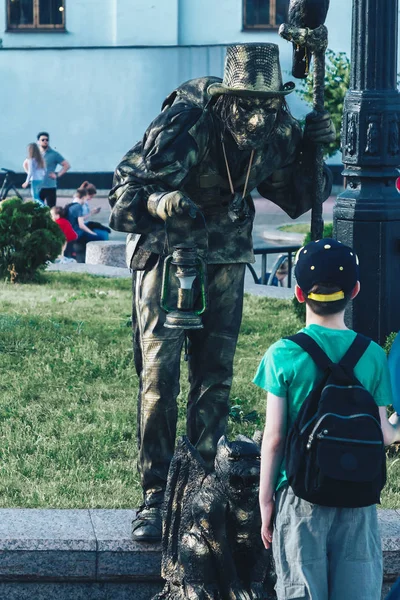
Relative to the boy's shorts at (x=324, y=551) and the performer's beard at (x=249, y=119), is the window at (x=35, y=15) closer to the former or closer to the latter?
the performer's beard at (x=249, y=119)

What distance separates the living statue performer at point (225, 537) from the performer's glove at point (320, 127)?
1.20 metres

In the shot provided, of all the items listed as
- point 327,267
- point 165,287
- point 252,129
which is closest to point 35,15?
point 252,129

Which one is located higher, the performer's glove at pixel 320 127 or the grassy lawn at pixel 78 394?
A: the performer's glove at pixel 320 127

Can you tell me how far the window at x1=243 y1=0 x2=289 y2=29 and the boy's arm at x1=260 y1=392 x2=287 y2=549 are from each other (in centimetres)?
2532

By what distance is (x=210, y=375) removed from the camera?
16.4 ft

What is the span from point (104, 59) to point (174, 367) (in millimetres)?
23850

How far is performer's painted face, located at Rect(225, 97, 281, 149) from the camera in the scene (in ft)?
15.1

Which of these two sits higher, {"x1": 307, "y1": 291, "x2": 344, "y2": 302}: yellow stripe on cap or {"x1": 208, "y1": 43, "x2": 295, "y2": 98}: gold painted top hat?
{"x1": 208, "y1": 43, "x2": 295, "y2": 98}: gold painted top hat

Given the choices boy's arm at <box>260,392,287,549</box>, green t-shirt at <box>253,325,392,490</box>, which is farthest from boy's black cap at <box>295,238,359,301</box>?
boy's arm at <box>260,392,287,549</box>

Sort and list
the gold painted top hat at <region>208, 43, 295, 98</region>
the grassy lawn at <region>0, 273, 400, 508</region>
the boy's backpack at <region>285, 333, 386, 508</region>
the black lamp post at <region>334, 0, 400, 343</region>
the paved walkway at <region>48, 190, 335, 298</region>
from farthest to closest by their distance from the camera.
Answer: the paved walkway at <region>48, 190, 335, 298</region>
the black lamp post at <region>334, 0, 400, 343</region>
the grassy lawn at <region>0, 273, 400, 508</region>
the gold painted top hat at <region>208, 43, 295, 98</region>
the boy's backpack at <region>285, 333, 386, 508</region>

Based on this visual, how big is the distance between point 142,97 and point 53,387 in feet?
69.0

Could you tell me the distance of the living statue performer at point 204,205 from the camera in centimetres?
460

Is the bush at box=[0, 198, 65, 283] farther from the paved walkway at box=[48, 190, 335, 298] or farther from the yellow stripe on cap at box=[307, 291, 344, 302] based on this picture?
the yellow stripe on cap at box=[307, 291, 344, 302]

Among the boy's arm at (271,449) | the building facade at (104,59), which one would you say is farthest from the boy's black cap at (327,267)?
the building facade at (104,59)
